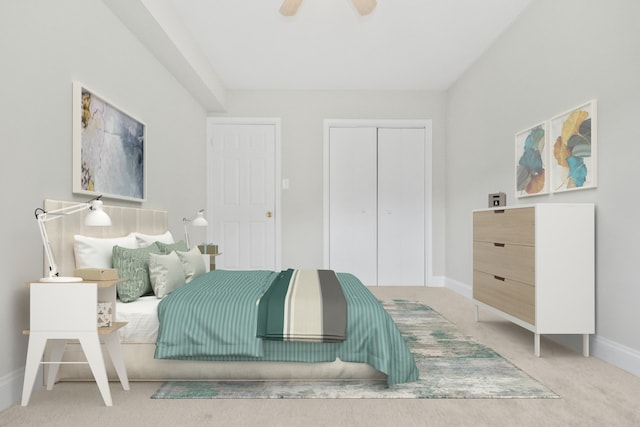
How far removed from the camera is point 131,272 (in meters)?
2.58

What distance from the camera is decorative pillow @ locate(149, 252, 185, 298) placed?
261 cm

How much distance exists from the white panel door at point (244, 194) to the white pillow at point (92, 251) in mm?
3044

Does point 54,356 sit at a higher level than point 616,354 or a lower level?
higher

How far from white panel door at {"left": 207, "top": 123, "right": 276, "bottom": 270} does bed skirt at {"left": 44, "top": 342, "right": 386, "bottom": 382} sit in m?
3.45

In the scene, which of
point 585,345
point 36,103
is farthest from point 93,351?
point 585,345

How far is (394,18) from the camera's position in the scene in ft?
12.7

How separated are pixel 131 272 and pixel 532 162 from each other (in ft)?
10.3

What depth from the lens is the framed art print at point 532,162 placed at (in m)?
3.37

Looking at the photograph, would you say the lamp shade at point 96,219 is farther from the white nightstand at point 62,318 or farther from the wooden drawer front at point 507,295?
the wooden drawer front at point 507,295

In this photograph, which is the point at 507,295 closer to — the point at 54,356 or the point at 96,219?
the point at 96,219

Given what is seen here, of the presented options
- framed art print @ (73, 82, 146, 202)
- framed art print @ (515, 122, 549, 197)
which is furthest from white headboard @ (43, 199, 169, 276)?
→ framed art print @ (515, 122, 549, 197)

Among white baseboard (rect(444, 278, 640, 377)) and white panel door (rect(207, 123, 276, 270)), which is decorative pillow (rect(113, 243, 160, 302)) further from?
white panel door (rect(207, 123, 276, 270))

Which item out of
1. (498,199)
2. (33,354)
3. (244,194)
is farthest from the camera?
(244,194)

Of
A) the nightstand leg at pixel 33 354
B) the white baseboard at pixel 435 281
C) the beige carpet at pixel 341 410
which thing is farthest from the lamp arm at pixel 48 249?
the white baseboard at pixel 435 281
